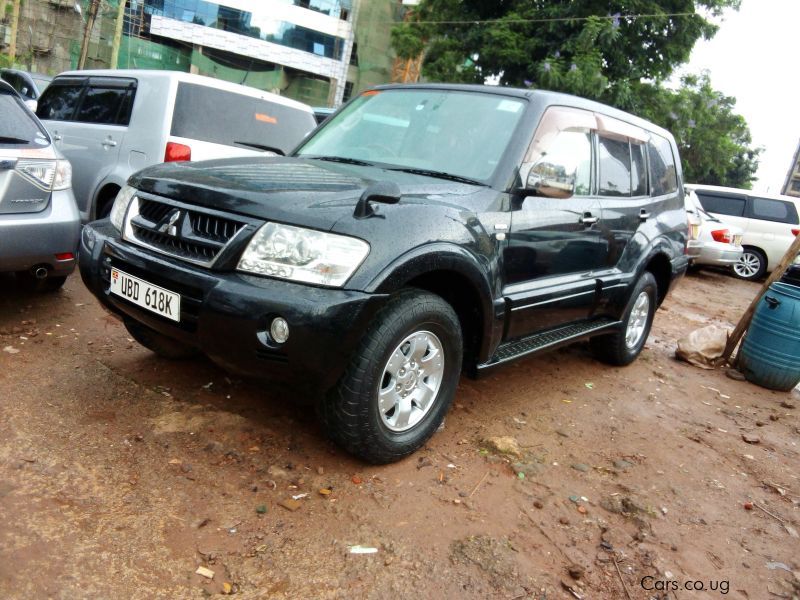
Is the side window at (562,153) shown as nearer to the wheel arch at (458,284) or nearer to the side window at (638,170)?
the wheel arch at (458,284)

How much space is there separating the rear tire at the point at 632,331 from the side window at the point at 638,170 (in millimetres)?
641

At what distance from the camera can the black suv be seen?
2336 mm

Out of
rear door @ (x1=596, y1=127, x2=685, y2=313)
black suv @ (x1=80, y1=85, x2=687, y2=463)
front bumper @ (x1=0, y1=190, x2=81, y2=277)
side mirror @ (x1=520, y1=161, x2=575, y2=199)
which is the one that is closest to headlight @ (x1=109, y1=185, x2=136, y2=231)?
black suv @ (x1=80, y1=85, x2=687, y2=463)

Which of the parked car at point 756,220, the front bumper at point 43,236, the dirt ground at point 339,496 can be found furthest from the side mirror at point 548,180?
the parked car at point 756,220

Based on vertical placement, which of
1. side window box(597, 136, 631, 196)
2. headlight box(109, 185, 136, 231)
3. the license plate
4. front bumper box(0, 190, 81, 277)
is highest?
side window box(597, 136, 631, 196)

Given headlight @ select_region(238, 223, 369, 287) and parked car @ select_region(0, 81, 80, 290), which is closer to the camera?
headlight @ select_region(238, 223, 369, 287)

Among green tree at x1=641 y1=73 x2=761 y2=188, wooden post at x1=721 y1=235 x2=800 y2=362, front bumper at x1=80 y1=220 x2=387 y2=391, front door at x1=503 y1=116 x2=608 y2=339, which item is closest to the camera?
front bumper at x1=80 y1=220 x2=387 y2=391

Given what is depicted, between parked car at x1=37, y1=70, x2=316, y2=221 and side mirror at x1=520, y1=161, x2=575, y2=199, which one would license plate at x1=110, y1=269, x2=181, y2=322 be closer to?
side mirror at x1=520, y1=161, x2=575, y2=199

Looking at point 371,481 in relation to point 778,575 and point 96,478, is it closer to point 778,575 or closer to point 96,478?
point 96,478

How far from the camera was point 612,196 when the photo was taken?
162 inches

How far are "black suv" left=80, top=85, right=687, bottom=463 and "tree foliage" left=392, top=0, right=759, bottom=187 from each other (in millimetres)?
9333

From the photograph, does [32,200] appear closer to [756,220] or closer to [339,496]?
[339,496]

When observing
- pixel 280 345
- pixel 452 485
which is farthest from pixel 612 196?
pixel 280 345

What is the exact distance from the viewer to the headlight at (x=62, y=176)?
3.99 meters
